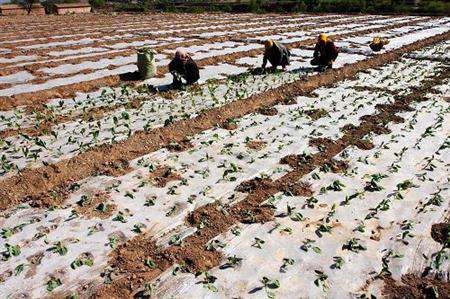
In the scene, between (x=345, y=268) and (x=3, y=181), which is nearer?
(x=345, y=268)

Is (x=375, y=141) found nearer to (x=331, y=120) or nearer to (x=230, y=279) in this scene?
(x=331, y=120)

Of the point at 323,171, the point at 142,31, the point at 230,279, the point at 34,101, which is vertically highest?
the point at 142,31

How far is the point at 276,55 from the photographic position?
11781 millimetres

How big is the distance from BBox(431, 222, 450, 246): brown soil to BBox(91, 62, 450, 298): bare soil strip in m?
0.76

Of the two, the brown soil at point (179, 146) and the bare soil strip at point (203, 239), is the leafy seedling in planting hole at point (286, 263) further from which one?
the brown soil at point (179, 146)

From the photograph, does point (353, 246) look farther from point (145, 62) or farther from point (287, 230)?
point (145, 62)

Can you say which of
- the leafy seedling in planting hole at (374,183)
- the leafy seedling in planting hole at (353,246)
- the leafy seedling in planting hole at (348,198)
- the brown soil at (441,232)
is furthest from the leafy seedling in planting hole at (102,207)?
the brown soil at (441,232)

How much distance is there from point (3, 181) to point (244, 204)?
3503 mm

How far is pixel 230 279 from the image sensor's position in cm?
408

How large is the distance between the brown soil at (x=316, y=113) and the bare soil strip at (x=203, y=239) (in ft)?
4.59

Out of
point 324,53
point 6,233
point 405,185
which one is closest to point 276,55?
point 324,53

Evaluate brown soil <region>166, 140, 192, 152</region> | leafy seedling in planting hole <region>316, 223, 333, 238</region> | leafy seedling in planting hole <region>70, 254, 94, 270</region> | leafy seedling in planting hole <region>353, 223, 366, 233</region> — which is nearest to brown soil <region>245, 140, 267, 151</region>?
brown soil <region>166, 140, 192, 152</region>

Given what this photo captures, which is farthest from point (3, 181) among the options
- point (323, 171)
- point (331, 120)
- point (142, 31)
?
point (142, 31)

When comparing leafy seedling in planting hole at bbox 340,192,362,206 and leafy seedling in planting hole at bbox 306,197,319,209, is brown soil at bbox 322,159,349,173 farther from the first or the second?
leafy seedling in planting hole at bbox 306,197,319,209
